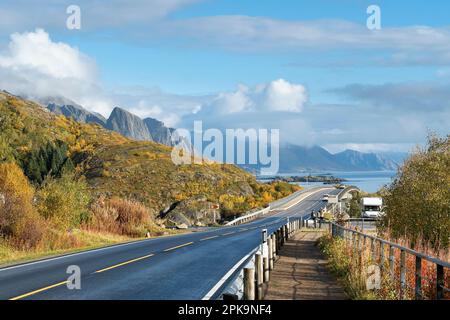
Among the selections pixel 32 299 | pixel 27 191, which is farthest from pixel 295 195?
pixel 32 299

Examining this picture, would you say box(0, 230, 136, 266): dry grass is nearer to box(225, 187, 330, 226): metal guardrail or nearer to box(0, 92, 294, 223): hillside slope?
box(225, 187, 330, 226): metal guardrail

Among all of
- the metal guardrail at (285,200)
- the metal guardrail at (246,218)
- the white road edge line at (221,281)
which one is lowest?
the metal guardrail at (246,218)

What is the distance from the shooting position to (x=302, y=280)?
1641 cm

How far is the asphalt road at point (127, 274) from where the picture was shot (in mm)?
13172

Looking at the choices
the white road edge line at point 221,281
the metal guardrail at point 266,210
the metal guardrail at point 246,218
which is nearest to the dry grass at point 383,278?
the white road edge line at point 221,281

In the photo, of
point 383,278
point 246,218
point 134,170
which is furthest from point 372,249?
point 134,170

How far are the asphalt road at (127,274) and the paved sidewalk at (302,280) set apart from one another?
1.54 m

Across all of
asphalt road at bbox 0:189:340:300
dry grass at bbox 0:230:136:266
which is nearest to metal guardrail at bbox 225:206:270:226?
dry grass at bbox 0:230:136:266

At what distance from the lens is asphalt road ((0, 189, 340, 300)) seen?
13.2 m

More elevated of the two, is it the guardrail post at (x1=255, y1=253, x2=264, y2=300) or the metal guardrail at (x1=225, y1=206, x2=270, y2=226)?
the guardrail post at (x1=255, y1=253, x2=264, y2=300)

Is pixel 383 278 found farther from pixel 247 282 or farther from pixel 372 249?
pixel 247 282

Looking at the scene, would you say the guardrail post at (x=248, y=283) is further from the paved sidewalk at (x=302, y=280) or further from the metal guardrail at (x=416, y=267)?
the metal guardrail at (x=416, y=267)

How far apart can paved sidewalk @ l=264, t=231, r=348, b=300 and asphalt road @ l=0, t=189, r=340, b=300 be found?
5.05 ft
